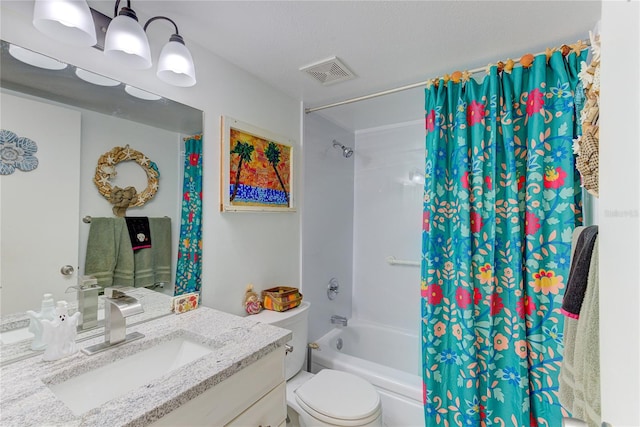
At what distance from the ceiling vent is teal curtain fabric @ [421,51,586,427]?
50 cm

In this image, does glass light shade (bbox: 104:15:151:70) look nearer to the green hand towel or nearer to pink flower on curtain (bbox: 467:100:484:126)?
the green hand towel

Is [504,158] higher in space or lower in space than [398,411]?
higher

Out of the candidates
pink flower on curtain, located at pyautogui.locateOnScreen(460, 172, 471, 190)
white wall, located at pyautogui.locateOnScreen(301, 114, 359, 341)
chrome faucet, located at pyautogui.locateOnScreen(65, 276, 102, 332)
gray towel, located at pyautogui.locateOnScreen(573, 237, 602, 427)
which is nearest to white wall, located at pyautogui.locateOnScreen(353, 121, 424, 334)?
white wall, located at pyautogui.locateOnScreen(301, 114, 359, 341)

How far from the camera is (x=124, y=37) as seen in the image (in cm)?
101

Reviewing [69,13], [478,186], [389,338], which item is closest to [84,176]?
[69,13]

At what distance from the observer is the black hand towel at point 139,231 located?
3.96ft

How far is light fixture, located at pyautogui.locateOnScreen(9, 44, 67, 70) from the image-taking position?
897mm

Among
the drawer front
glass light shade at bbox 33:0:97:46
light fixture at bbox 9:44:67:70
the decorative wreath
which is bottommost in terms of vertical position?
the drawer front

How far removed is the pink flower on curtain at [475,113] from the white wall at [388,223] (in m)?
0.98

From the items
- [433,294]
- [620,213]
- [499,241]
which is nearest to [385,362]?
[433,294]

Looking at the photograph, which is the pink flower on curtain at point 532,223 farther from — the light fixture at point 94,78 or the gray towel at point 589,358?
the light fixture at point 94,78

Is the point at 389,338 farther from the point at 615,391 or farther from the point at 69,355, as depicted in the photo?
the point at 615,391

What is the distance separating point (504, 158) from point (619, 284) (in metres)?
1.34

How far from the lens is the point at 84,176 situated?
41.4 inches
